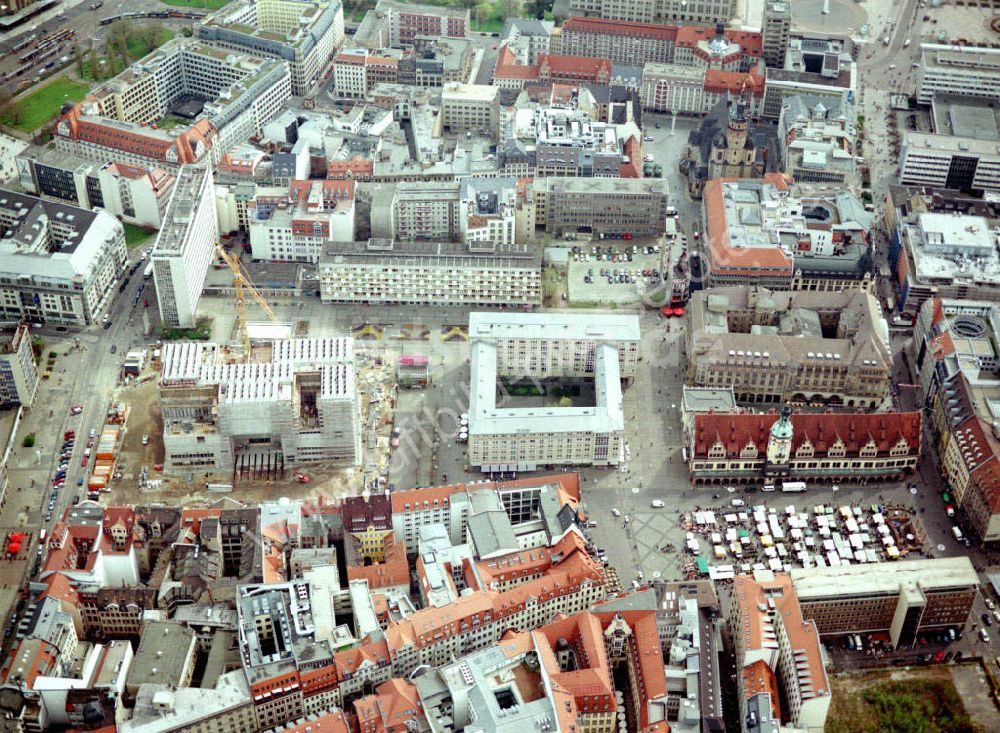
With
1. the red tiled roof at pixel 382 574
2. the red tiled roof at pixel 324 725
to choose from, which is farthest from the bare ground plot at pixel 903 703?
the red tiled roof at pixel 324 725

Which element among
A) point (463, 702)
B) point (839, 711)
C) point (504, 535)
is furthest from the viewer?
point (504, 535)

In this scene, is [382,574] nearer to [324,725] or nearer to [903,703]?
[324,725]

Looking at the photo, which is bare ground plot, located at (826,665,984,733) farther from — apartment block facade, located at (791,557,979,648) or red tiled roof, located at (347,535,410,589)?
red tiled roof, located at (347,535,410,589)

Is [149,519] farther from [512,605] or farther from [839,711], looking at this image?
[839,711]

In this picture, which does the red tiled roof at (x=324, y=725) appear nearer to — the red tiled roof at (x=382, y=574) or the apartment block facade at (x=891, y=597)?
the red tiled roof at (x=382, y=574)

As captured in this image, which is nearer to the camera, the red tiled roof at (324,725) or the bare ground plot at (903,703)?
the red tiled roof at (324,725)

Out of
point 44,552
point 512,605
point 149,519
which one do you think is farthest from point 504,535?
point 44,552

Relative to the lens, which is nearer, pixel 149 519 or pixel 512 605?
pixel 512 605

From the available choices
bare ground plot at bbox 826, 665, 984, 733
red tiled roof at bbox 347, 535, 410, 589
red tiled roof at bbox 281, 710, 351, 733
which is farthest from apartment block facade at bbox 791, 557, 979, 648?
red tiled roof at bbox 281, 710, 351, 733
